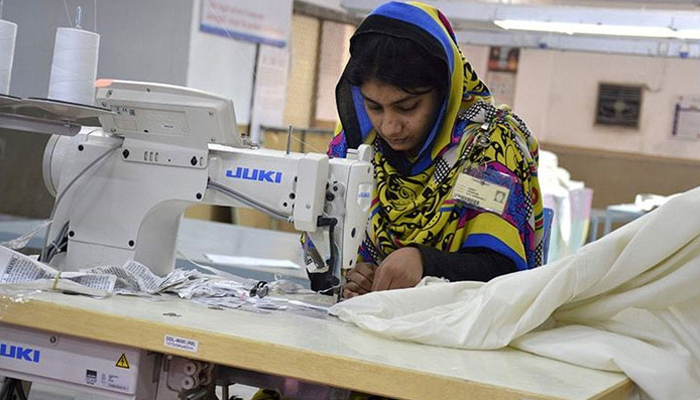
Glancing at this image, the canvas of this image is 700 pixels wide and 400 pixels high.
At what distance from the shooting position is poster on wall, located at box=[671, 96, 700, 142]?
9.12 meters

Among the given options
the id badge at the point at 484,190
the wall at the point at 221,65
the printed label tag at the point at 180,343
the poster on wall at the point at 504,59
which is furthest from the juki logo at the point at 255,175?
the poster on wall at the point at 504,59

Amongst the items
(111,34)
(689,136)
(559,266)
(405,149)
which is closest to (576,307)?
(559,266)

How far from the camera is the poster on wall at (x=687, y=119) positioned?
9.12 metres

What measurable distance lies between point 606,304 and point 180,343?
25.9 inches

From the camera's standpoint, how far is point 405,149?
209 centimetres

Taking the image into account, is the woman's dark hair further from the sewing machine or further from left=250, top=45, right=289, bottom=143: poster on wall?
left=250, top=45, right=289, bottom=143: poster on wall

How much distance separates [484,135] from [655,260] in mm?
556

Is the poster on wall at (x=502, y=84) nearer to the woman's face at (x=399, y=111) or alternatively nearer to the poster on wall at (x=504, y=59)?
the poster on wall at (x=504, y=59)

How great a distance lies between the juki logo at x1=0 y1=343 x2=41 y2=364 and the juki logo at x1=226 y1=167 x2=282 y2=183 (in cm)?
51

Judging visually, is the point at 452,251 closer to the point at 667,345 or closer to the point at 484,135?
the point at 484,135

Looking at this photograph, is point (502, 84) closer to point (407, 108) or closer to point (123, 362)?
point (407, 108)

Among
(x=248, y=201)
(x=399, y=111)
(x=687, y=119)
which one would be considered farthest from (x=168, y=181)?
(x=687, y=119)

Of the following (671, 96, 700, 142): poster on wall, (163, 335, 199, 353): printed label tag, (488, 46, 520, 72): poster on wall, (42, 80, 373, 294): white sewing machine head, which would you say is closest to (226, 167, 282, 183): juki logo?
(42, 80, 373, 294): white sewing machine head

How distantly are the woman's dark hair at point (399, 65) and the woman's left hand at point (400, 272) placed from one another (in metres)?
0.32
